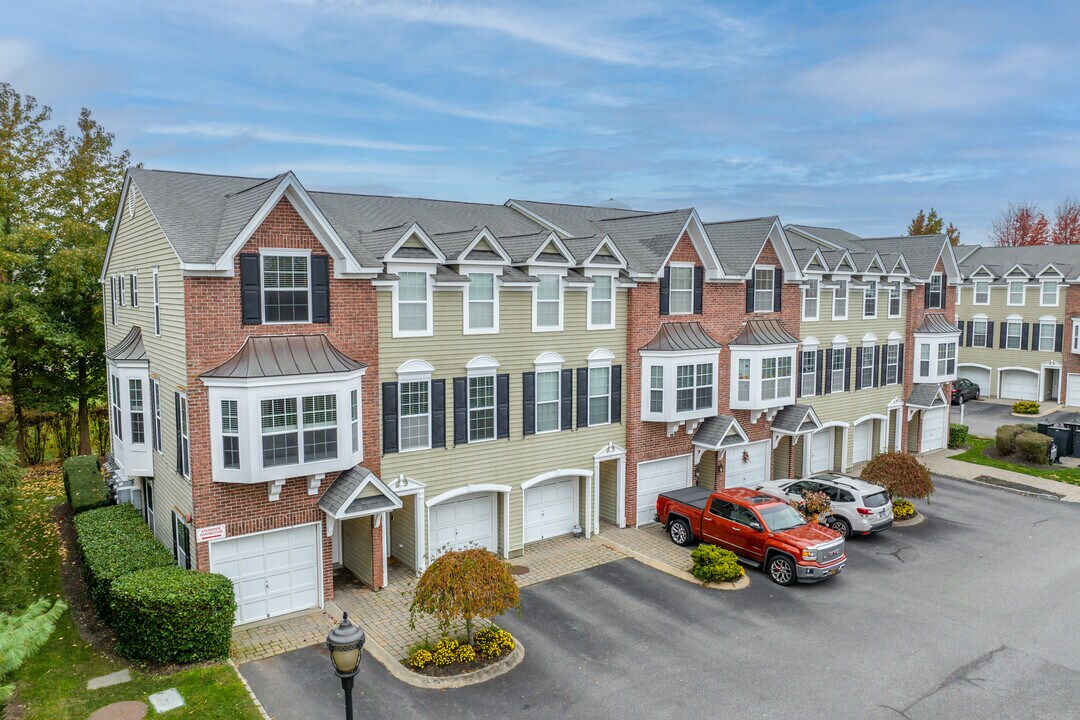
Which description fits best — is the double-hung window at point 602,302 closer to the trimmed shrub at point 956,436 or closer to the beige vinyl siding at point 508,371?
the beige vinyl siding at point 508,371

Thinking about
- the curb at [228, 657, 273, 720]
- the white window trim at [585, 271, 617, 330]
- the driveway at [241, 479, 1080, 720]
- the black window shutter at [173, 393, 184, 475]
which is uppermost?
the white window trim at [585, 271, 617, 330]

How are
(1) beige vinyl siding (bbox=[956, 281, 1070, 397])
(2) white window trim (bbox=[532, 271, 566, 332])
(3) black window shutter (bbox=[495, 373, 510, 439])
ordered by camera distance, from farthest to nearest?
(1) beige vinyl siding (bbox=[956, 281, 1070, 397]) < (2) white window trim (bbox=[532, 271, 566, 332]) < (3) black window shutter (bbox=[495, 373, 510, 439])

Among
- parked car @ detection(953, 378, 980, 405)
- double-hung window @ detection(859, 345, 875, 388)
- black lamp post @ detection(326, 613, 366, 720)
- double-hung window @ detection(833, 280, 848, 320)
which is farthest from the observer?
parked car @ detection(953, 378, 980, 405)

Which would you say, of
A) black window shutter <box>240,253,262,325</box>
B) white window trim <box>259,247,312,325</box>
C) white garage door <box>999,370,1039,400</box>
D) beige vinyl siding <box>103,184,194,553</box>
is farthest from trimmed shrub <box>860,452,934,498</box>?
white garage door <box>999,370,1039,400</box>

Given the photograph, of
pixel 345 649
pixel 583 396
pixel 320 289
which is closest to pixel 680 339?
pixel 583 396

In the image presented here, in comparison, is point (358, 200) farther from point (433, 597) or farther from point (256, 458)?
point (433, 597)

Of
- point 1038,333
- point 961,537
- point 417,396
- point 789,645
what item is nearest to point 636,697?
point 789,645

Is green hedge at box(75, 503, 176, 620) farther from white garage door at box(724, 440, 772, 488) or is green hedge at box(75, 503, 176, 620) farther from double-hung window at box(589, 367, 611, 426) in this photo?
white garage door at box(724, 440, 772, 488)
